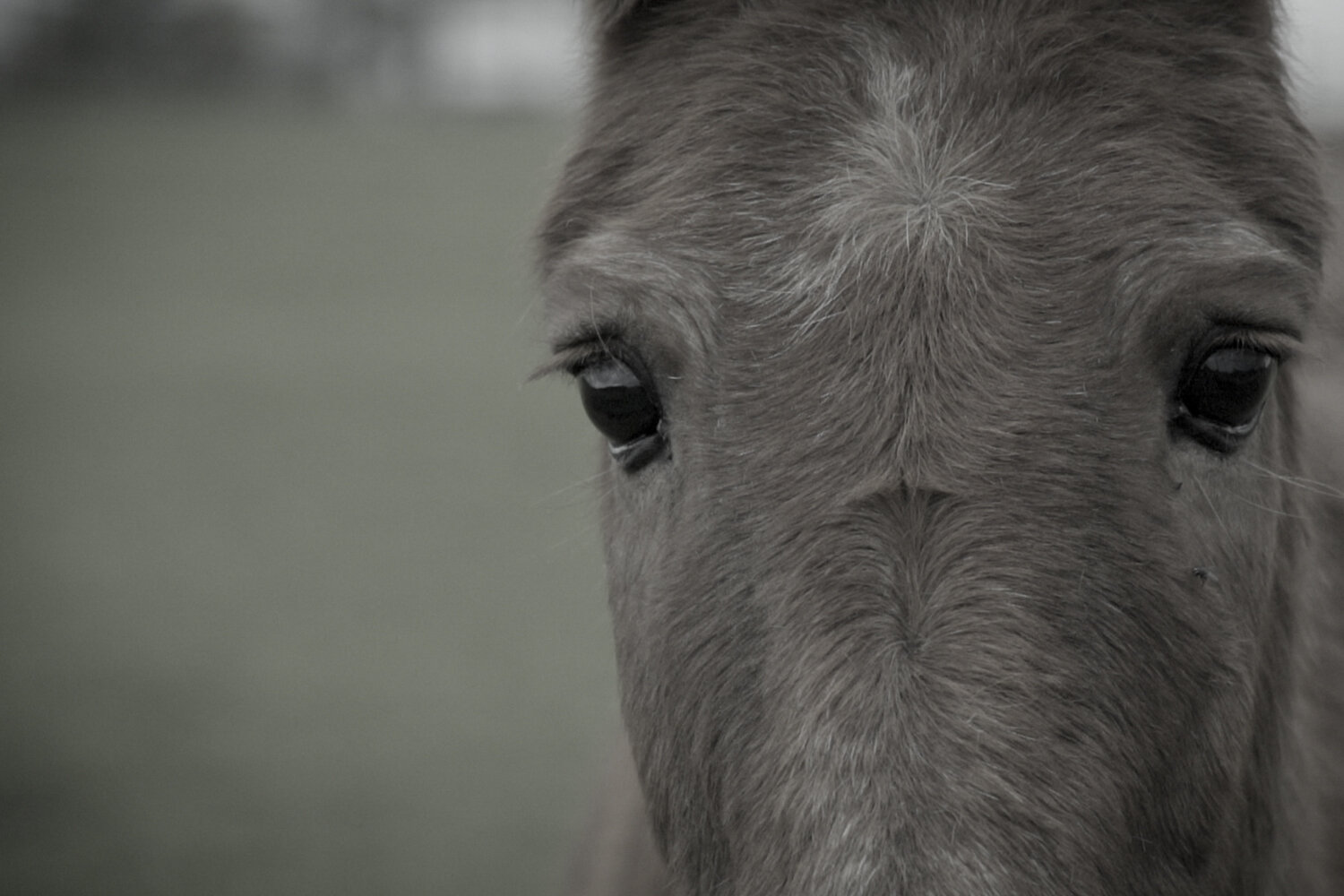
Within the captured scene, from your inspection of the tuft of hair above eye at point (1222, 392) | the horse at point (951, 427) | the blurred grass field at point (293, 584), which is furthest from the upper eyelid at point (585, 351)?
the tuft of hair above eye at point (1222, 392)

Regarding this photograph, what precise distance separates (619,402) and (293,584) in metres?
11.0

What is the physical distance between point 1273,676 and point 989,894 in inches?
51.8

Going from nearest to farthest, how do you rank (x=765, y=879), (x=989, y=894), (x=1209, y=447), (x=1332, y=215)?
(x=989, y=894), (x=765, y=879), (x=1209, y=447), (x=1332, y=215)

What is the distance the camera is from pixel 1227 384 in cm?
249

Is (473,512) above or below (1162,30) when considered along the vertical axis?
above

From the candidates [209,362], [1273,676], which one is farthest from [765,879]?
[209,362]

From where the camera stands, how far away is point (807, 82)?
2672 millimetres

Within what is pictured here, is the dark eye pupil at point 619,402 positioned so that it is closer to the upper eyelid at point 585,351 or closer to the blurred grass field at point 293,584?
the upper eyelid at point 585,351

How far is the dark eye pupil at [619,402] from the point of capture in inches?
107

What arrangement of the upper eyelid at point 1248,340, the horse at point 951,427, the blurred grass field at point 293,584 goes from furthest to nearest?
the blurred grass field at point 293,584 < the upper eyelid at point 1248,340 < the horse at point 951,427

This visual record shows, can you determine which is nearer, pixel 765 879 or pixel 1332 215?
pixel 765 879

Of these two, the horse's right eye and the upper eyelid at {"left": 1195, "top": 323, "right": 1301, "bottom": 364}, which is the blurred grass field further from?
the upper eyelid at {"left": 1195, "top": 323, "right": 1301, "bottom": 364}

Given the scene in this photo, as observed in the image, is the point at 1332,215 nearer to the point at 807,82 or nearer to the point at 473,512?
the point at 807,82

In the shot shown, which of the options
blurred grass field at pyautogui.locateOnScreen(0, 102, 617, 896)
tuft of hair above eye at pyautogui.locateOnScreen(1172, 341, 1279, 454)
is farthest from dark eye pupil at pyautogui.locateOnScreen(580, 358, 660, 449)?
tuft of hair above eye at pyautogui.locateOnScreen(1172, 341, 1279, 454)
